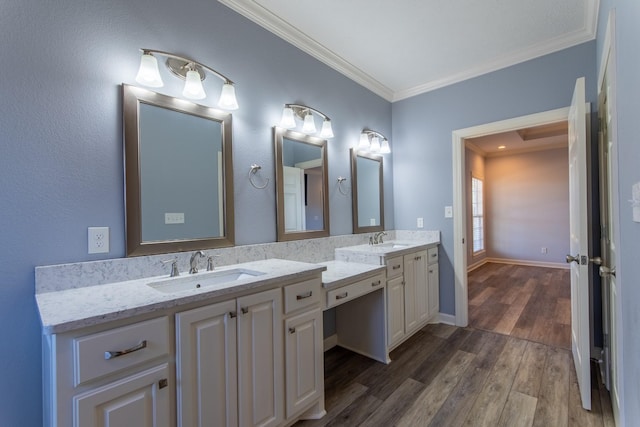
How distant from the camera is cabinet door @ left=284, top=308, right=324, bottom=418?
154cm

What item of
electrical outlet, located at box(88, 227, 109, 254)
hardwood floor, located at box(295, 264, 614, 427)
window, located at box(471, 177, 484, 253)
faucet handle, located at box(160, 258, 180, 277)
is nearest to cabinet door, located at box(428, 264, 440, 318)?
hardwood floor, located at box(295, 264, 614, 427)

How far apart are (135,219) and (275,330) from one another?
92cm

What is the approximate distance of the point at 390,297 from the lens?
7.71 feet

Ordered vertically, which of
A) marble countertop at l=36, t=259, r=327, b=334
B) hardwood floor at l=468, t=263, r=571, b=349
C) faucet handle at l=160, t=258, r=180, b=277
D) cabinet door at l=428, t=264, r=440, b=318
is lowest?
hardwood floor at l=468, t=263, r=571, b=349

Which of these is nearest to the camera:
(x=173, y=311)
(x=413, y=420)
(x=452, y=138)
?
(x=173, y=311)

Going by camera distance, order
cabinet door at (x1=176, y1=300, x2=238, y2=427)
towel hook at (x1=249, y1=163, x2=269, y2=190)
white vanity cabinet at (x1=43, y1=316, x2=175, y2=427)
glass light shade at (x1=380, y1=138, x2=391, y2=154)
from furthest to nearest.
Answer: glass light shade at (x1=380, y1=138, x2=391, y2=154) < towel hook at (x1=249, y1=163, x2=269, y2=190) < cabinet door at (x1=176, y1=300, x2=238, y2=427) < white vanity cabinet at (x1=43, y1=316, x2=175, y2=427)

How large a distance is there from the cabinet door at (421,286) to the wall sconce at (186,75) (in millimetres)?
2035

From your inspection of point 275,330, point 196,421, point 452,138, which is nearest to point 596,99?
point 452,138

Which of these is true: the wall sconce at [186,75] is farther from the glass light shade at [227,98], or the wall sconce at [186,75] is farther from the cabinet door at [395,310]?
the cabinet door at [395,310]

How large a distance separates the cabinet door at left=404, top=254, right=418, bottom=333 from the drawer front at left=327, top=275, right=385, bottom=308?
42 centimetres

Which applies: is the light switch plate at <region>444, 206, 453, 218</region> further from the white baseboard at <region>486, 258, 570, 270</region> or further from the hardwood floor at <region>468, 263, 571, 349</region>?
the white baseboard at <region>486, 258, 570, 270</region>

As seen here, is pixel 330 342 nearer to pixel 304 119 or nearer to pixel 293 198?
pixel 293 198

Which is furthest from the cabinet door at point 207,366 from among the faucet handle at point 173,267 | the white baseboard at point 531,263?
Answer: the white baseboard at point 531,263

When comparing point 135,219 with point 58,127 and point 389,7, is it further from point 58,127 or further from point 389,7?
point 389,7
